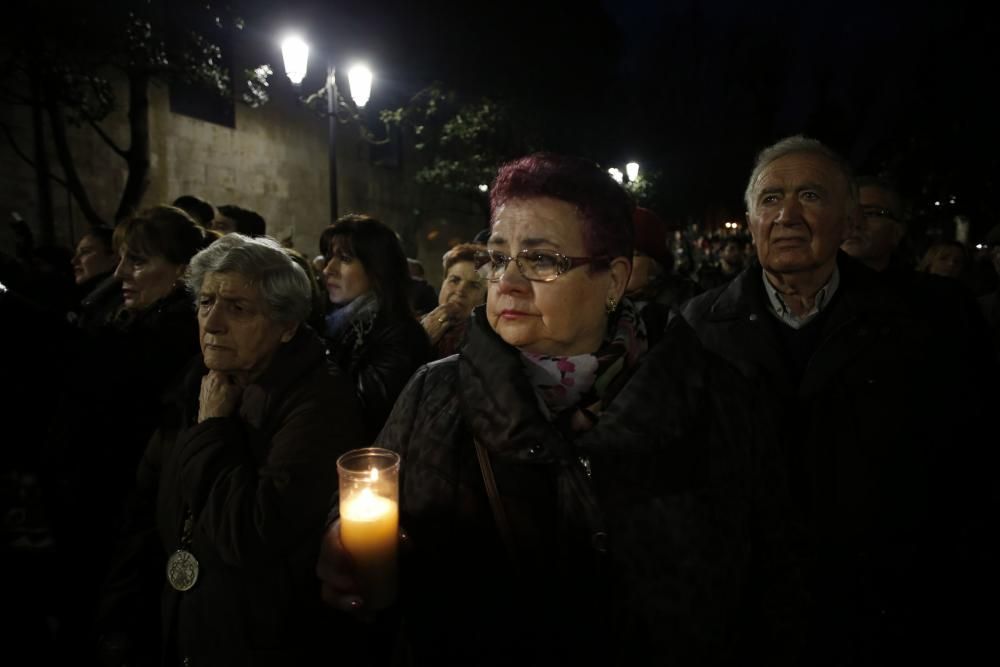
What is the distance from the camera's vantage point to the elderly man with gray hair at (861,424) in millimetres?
2445

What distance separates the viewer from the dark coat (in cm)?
244

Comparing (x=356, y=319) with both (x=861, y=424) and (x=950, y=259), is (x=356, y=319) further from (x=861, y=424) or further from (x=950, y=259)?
(x=950, y=259)

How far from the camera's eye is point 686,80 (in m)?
34.0

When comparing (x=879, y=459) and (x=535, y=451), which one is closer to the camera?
(x=535, y=451)

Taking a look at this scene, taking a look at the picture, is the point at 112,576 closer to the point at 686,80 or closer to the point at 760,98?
the point at 686,80

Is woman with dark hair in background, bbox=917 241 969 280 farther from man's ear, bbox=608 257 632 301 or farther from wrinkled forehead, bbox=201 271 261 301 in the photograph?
wrinkled forehead, bbox=201 271 261 301

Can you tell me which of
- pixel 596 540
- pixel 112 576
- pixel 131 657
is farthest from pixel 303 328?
pixel 596 540

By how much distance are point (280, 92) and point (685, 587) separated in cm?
1960

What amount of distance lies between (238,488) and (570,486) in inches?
46.7

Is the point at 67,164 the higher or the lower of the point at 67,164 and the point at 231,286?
the higher

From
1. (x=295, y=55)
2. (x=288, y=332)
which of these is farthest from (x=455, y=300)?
(x=295, y=55)

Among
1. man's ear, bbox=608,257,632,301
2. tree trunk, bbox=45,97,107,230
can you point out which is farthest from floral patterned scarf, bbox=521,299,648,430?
tree trunk, bbox=45,97,107,230

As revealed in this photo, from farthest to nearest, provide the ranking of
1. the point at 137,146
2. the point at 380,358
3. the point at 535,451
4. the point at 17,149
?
the point at 137,146
the point at 17,149
the point at 380,358
the point at 535,451

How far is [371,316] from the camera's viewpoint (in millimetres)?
3725
